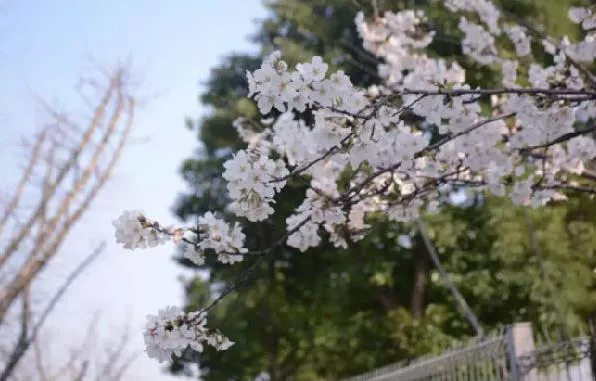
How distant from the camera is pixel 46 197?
387 inches

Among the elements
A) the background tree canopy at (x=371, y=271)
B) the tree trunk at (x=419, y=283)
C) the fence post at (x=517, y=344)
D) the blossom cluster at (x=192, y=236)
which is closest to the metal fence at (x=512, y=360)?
the fence post at (x=517, y=344)

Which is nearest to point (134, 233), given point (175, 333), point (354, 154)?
point (175, 333)

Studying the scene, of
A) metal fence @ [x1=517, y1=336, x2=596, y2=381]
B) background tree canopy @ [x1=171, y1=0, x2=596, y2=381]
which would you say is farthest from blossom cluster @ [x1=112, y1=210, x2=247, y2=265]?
background tree canopy @ [x1=171, y1=0, x2=596, y2=381]

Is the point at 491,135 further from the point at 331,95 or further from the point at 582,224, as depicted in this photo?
the point at 582,224

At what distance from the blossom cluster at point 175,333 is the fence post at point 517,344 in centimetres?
191

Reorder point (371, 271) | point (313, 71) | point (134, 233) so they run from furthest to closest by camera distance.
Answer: point (371, 271)
point (134, 233)
point (313, 71)

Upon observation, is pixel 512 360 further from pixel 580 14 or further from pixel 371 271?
pixel 371 271

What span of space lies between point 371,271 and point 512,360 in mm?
5678

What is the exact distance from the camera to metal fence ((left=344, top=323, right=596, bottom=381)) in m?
3.54

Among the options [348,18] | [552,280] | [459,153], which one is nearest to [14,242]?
[348,18]

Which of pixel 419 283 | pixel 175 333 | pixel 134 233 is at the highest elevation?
pixel 419 283

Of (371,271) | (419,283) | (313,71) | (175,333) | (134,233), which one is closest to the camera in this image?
(313,71)

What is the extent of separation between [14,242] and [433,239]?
4.84m

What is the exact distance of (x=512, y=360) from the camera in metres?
3.97
